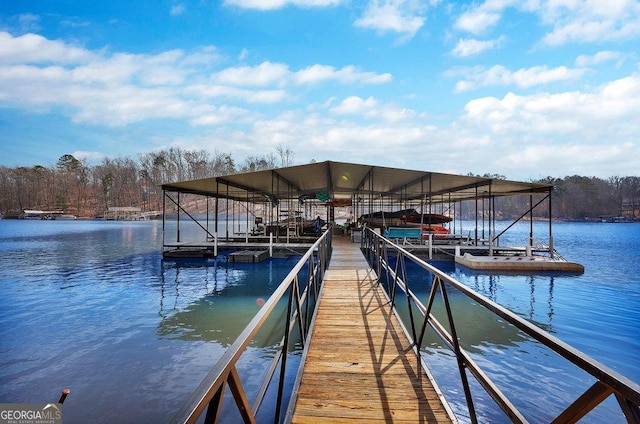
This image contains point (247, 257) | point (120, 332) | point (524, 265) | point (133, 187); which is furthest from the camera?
point (133, 187)

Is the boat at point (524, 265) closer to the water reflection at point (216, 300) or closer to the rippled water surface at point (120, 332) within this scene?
the rippled water surface at point (120, 332)

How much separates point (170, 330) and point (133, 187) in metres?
88.0

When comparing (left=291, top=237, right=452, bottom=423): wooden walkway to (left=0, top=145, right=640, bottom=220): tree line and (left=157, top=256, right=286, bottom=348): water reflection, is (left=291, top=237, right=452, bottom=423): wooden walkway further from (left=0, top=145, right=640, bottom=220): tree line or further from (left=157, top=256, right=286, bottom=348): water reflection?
(left=0, top=145, right=640, bottom=220): tree line

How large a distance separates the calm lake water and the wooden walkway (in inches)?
62.9

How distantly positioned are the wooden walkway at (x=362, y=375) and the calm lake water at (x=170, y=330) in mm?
1598

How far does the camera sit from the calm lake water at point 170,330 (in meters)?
4.84

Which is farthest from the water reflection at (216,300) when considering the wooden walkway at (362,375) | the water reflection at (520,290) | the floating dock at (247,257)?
the water reflection at (520,290)

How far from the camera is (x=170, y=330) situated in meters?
7.34

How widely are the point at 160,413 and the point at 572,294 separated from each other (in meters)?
12.8

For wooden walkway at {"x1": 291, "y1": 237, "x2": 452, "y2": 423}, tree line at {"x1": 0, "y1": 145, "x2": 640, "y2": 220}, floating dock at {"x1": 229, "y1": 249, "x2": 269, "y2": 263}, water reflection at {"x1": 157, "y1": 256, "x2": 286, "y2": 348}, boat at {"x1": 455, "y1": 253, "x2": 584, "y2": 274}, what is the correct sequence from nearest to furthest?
wooden walkway at {"x1": 291, "y1": 237, "x2": 452, "y2": 423}, water reflection at {"x1": 157, "y1": 256, "x2": 286, "y2": 348}, boat at {"x1": 455, "y1": 253, "x2": 584, "y2": 274}, floating dock at {"x1": 229, "y1": 249, "x2": 269, "y2": 263}, tree line at {"x1": 0, "y1": 145, "x2": 640, "y2": 220}

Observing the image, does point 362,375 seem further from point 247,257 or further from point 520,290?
point 247,257

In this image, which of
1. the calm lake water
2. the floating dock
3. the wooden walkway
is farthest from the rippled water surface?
the wooden walkway

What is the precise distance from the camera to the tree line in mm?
76500

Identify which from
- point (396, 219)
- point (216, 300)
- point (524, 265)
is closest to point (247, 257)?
point (216, 300)
